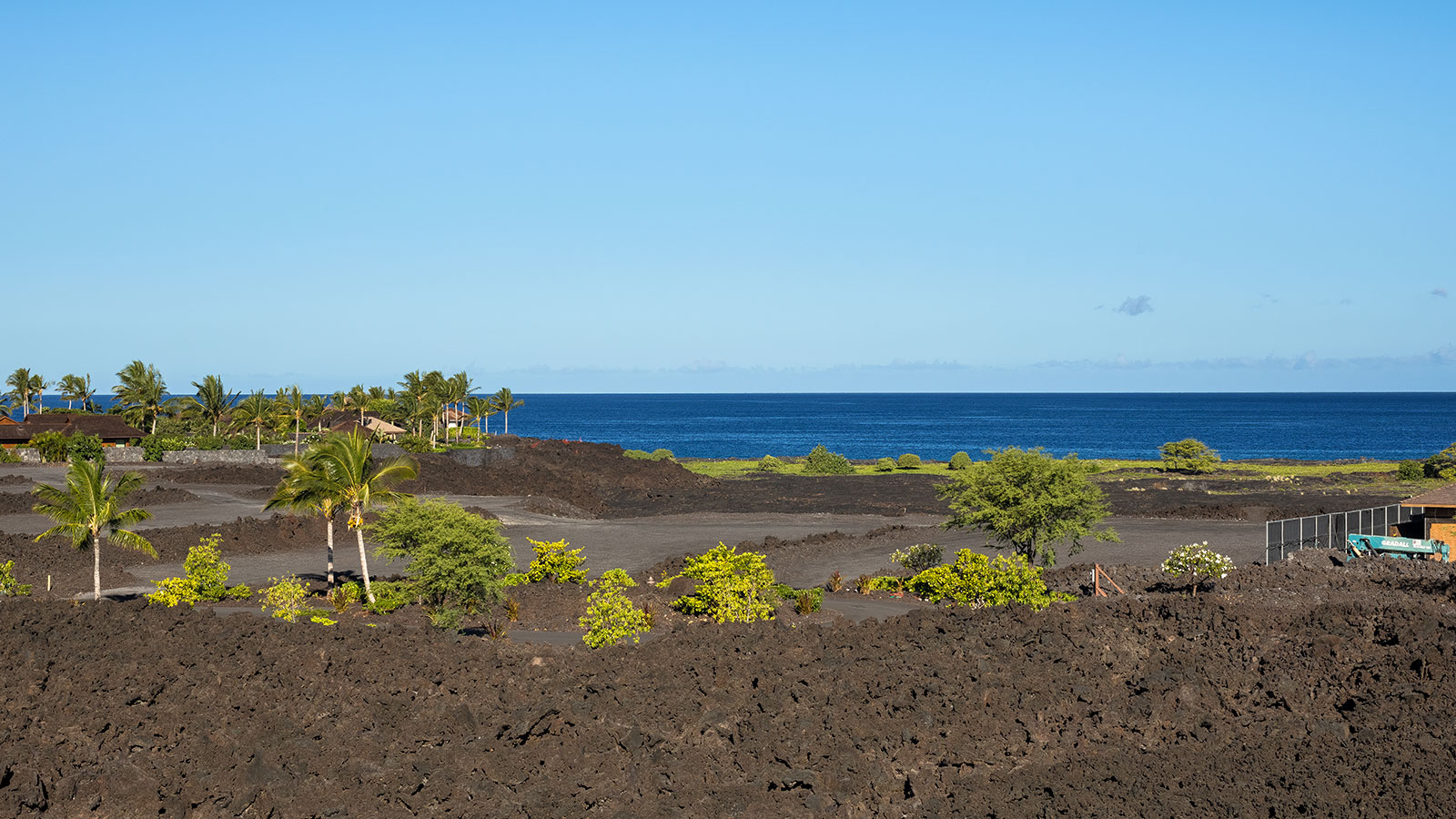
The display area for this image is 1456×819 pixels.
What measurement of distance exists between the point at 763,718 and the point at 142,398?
108287mm

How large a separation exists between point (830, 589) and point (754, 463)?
245ft

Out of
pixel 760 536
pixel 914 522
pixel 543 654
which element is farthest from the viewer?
pixel 914 522

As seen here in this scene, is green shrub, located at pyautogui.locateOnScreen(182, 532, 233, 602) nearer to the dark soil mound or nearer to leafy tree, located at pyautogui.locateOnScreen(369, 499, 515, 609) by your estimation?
leafy tree, located at pyautogui.locateOnScreen(369, 499, 515, 609)

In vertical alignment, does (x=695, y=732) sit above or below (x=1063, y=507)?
below

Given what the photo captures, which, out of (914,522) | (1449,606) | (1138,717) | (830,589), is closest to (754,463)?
(914,522)

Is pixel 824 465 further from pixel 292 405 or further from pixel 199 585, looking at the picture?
pixel 199 585

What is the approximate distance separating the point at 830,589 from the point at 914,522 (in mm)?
24530

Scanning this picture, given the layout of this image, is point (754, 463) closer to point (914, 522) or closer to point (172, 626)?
point (914, 522)

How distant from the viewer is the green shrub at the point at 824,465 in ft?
330

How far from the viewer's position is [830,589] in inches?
1496

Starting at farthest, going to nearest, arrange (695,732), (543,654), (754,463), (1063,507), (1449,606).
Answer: (754,463) < (1063,507) < (1449,606) < (543,654) < (695,732)

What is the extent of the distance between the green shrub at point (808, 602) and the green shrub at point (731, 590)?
106cm

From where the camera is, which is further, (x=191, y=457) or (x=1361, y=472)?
(x=1361, y=472)

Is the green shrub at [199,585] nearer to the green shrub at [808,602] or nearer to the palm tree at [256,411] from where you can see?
the green shrub at [808,602]
